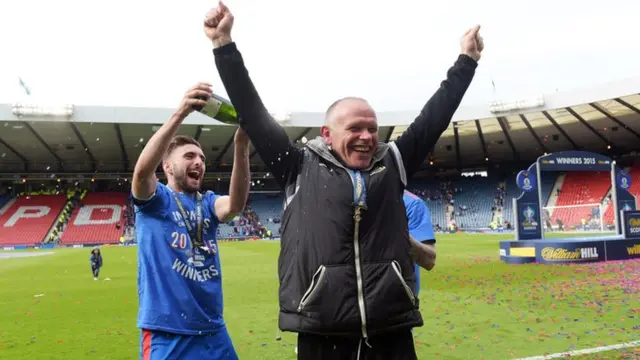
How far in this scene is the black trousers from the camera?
6.82 feet

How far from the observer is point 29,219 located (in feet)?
153

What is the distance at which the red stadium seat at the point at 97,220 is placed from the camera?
149 ft

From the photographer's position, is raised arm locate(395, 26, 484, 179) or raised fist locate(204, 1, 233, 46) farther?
raised arm locate(395, 26, 484, 179)

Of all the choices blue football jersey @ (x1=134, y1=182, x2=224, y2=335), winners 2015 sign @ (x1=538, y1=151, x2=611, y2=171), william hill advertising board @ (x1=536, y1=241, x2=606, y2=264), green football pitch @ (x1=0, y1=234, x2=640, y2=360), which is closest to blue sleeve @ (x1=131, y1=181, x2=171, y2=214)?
blue football jersey @ (x1=134, y1=182, x2=224, y2=335)

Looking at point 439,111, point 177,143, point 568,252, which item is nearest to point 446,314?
point 177,143

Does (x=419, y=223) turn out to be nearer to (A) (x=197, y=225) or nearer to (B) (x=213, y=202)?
(B) (x=213, y=202)

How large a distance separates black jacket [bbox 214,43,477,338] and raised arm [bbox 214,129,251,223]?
1.71 feet

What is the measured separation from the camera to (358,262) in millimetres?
2037

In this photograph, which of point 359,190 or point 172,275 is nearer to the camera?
point 359,190

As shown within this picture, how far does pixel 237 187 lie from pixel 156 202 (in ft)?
1.65

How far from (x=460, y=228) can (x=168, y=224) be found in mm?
50490

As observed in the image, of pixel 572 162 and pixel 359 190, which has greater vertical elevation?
pixel 572 162

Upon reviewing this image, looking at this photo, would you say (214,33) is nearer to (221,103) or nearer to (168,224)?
(221,103)

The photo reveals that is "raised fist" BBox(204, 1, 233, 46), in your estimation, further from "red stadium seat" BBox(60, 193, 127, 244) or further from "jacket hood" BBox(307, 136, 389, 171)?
"red stadium seat" BBox(60, 193, 127, 244)
